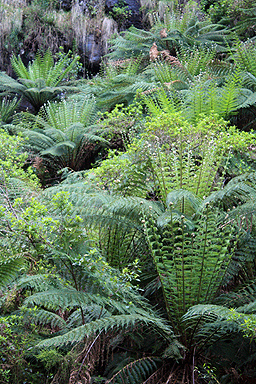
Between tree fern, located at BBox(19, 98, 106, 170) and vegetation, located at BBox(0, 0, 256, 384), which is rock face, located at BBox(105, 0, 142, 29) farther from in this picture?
vegetation, located at BBox(0, 0, 256, 384)

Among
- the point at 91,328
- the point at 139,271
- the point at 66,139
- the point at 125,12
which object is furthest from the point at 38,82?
the point at 91,328

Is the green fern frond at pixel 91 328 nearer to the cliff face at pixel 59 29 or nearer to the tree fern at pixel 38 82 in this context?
the tree fern at pixel 38 82

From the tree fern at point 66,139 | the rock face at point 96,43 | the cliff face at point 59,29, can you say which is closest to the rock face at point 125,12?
the cliff face at point 59,29

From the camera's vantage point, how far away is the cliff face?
7301mm

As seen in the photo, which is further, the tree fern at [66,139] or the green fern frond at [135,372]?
the tree fern at [66,139]

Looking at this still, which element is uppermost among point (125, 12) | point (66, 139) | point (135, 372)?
point (125, 12)

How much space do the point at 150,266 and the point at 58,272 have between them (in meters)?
0.65

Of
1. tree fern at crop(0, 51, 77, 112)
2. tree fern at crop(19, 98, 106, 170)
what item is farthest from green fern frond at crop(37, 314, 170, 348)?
tree fern at crop(0, 51, 77, 112)

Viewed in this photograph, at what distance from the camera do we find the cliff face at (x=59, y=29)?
24.0 feet

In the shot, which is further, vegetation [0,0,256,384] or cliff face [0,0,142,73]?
cliff face [0,0,142,73]

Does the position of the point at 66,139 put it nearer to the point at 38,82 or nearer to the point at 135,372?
Result: the point at 38,82

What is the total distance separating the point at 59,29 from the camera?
24.4 ft

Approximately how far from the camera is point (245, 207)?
6.18 ft

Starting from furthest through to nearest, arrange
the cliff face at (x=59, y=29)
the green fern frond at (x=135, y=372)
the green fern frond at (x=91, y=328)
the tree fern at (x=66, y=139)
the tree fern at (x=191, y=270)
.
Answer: the cliff face at (x=59, y=29)
the tree fern at (x=66, y=139)
the tree fern at (x=191, y=270)
the green fern frond at (x=135, y=372)
the green fern frond at (x=91, y=328)
